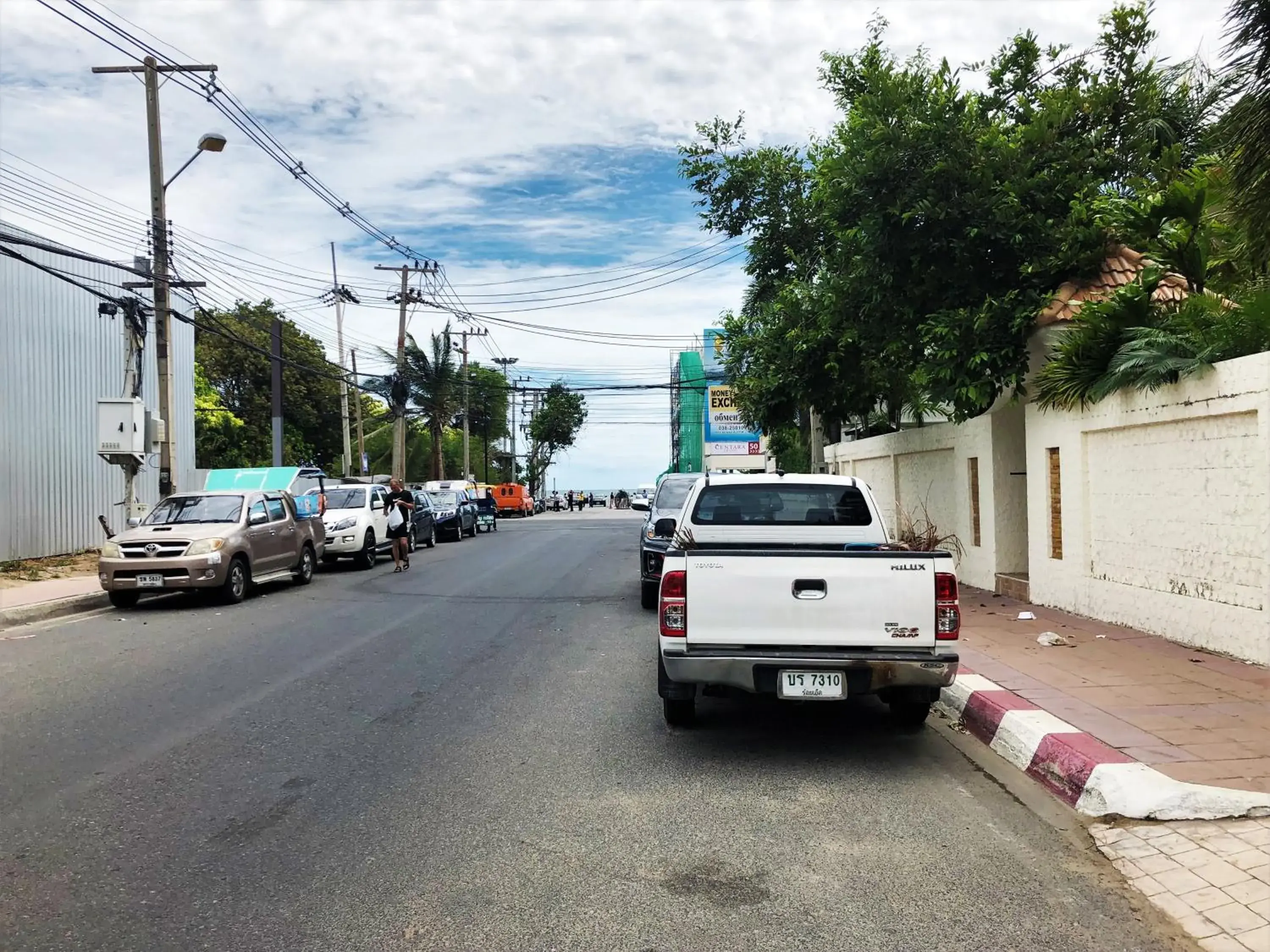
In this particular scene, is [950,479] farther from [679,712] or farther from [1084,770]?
[1084,770]

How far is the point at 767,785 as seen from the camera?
5602mm

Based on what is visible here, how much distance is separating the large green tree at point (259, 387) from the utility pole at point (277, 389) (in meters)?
16.8

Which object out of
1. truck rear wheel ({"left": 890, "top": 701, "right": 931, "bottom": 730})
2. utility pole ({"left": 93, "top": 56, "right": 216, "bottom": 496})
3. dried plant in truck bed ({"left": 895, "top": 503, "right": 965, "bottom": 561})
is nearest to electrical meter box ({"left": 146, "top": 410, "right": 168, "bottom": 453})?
utility pole ({"left": 93, "top": 56, "right": 216, "bottom": 496})

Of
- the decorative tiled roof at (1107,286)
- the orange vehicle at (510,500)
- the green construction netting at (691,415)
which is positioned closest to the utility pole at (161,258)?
the decorative tiled roof at (1107,286)

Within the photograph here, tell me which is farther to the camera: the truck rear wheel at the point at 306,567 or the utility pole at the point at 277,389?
the utility pole at the point at 277,389

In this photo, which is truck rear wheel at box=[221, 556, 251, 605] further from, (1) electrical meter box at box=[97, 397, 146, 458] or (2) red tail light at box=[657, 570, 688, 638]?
(2) red tail light at box=[657, 570, 688, 638]

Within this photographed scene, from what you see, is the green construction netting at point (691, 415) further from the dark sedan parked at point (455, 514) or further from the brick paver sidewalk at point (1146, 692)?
the brick paver sidewalk at point (1146, 692)

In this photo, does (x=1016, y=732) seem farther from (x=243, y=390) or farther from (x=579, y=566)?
(x=243, y=390)

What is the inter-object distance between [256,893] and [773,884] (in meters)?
2.09

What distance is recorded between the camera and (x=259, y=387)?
172 ft

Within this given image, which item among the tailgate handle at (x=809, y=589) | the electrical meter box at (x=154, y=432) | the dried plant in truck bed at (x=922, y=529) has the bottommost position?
the dried plant in truck bed at (x=922, y=529)

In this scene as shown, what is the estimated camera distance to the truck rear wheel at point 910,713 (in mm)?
6762

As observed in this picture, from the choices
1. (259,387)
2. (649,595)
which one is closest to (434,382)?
(259,387)

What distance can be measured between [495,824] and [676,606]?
5.65ft
